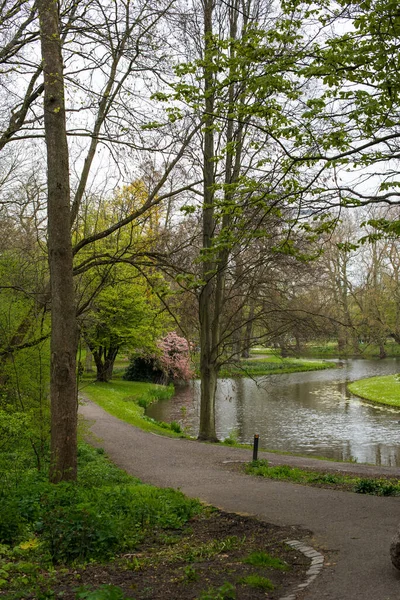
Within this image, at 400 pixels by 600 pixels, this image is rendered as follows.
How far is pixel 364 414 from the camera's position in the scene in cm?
2630

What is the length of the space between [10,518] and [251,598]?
313cm

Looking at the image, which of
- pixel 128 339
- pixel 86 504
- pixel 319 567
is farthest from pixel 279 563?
pixel 128 339

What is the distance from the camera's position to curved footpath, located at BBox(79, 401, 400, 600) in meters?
5.30

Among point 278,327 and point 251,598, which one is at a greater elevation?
point 278,327

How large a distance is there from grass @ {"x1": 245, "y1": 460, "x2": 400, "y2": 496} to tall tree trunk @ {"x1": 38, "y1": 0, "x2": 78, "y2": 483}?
4748 millimetres

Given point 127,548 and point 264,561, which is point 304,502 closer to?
point 264,561

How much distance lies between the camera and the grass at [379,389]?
29791mm

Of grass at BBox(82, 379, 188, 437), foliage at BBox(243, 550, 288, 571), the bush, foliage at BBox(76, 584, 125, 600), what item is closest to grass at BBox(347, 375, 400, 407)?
grass at BBox(82, 379, 188, 437)

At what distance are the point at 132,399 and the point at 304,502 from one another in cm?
2123

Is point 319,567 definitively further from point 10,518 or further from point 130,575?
point 10,518

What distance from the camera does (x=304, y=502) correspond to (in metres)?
9.05

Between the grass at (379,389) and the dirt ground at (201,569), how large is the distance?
74.0 feet

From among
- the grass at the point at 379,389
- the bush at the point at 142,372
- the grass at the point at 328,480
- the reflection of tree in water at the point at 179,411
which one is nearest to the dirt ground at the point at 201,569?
the grass at the point at 328,480

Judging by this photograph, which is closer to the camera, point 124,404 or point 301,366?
point 124,404
